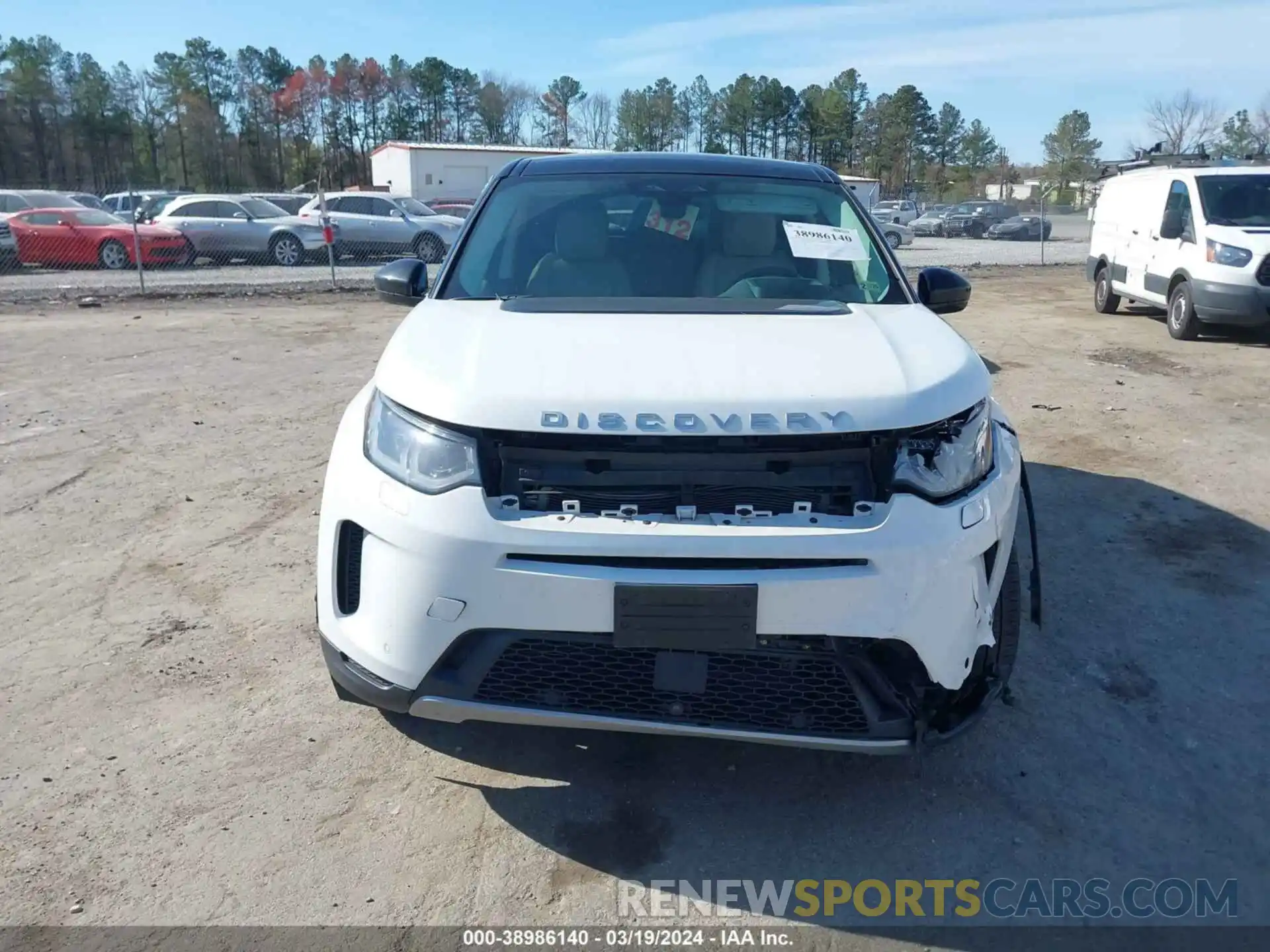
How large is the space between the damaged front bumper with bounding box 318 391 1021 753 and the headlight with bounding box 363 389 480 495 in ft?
0.12

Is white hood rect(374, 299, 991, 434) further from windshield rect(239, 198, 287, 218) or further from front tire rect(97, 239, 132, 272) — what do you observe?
windshield rect(239, 198, 287, 218)

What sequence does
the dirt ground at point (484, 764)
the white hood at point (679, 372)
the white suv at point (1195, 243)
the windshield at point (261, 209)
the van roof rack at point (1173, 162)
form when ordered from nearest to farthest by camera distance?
the white hood at point (679, 372) → the dirt ground at point (484, 764) → the white suv at point (1195, 243) → the van roof rack at point (1173, 162) → the windshield at point (261, 209)

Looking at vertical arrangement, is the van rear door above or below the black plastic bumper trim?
above

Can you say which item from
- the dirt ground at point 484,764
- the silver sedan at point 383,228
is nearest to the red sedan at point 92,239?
the silver sedan at point 383,228

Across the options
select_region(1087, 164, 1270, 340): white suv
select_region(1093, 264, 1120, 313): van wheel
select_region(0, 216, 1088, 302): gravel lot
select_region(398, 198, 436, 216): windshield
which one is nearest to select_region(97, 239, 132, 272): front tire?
select_region(0, 216, 1088, 302): gravel lot

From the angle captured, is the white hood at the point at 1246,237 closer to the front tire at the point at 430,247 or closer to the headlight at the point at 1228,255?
the headlight at the point at 1228,255

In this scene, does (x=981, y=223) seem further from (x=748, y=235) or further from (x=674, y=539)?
(x=674, y=539)

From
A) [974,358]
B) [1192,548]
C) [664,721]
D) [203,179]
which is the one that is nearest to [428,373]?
[664,721]

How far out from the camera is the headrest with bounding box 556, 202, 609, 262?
12.5ft

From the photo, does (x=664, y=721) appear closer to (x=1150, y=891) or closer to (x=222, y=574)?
(x=1150, y=891)

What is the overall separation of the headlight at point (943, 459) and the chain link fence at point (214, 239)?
16.6 m

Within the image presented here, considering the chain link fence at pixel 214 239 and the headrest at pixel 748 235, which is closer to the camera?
the headrest at pixel 748 235

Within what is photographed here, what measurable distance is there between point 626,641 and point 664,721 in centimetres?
29

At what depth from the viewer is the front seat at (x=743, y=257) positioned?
12.3 feet
